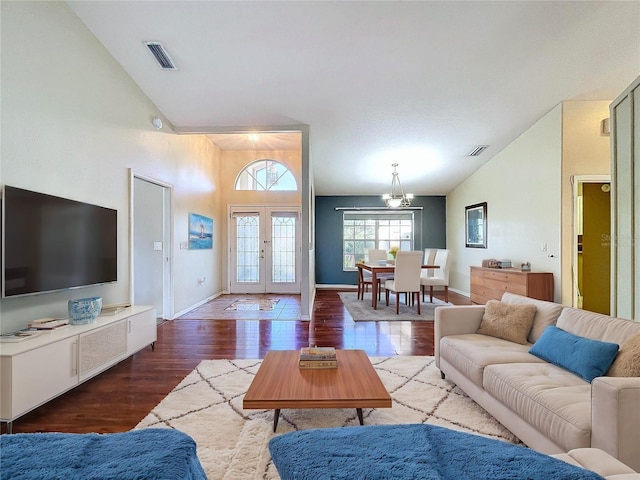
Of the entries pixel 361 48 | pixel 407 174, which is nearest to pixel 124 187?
pixel 361 48

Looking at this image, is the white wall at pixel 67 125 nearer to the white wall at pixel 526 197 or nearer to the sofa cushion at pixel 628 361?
the sofa cushion at pixel 628 361

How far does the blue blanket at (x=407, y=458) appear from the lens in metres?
0.75

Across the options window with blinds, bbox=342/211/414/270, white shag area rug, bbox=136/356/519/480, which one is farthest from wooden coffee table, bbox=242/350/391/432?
window with blinds, bbox=342/211/414/270

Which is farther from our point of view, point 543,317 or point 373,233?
point 373,233

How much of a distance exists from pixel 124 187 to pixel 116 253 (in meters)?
0.82

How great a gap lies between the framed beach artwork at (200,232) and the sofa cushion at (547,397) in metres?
4.85

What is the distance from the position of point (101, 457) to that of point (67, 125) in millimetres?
3054

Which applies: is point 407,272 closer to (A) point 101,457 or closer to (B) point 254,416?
(B) point 254,416

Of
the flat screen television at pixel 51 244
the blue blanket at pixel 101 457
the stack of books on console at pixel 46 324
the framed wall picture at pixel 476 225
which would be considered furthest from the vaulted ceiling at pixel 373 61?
the blue blanket at pixel 101 457

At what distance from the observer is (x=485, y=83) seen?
12.1ft

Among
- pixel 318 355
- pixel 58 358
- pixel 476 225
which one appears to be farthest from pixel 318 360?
pixel 476 225

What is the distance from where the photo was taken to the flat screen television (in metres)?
2.14

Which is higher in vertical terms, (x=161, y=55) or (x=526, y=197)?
(x=161, y=55)

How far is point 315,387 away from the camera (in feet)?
5.90
